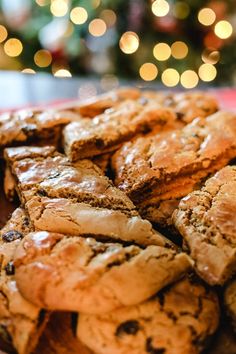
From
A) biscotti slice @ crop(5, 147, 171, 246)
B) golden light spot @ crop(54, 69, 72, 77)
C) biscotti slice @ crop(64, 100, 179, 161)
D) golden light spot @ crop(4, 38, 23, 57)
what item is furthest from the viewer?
golden light spot @ crop(4, 38, 23, 57)

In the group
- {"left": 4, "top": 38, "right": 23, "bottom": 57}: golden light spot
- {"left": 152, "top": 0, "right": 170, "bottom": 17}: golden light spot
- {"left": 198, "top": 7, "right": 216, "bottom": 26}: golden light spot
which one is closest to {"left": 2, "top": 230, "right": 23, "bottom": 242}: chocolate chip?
{"left": 152, "top": 0, "right": 170, "bottom": 17}: golden light spot

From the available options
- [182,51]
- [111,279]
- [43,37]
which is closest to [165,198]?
[111,279]

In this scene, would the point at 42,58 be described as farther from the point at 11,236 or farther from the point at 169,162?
the point at 11,236

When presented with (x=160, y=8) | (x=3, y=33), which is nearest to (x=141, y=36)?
(x=160, y=8)

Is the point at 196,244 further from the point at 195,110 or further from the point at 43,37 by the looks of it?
the point at 43,37

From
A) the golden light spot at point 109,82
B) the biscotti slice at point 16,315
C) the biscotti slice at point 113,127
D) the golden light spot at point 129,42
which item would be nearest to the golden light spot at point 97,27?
the golden light spot at point 129,42

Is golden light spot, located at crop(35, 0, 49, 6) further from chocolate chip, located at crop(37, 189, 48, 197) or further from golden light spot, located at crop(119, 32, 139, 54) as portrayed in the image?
chocolate chip, located at crop(37, 189, 48, 197)
